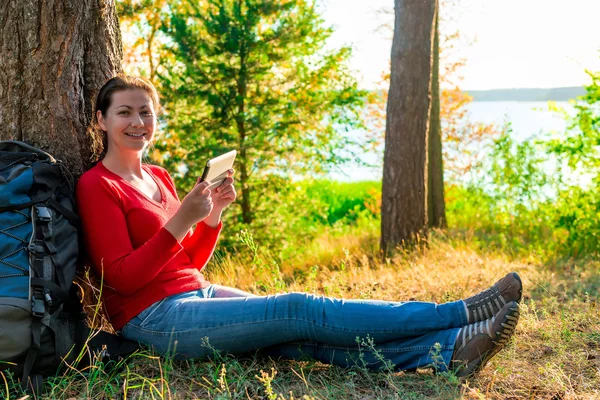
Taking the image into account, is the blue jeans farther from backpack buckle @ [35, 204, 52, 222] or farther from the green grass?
backpack buckle @ [35, 204, 52, 222]

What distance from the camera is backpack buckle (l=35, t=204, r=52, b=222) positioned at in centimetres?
278

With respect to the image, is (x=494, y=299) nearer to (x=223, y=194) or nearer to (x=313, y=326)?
(x=313, y=326)

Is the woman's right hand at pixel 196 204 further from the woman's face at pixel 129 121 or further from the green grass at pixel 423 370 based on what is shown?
the green grass at pixel 423 370

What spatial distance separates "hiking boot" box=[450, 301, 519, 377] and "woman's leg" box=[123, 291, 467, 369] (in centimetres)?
6

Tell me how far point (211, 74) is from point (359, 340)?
20.7 feet

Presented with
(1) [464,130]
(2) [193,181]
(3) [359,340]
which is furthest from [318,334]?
(1) [464,130]

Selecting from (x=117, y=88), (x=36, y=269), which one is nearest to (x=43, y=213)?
(x=36, y=269)

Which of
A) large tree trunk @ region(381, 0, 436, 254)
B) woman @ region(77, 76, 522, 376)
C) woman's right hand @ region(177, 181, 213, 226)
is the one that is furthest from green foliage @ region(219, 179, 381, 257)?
woman's right hand @ region(177, 181, 213, 226)

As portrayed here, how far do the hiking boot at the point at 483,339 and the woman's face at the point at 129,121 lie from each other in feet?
5.87

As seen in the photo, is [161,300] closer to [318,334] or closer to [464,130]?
[318,334]

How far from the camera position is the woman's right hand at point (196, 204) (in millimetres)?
2805

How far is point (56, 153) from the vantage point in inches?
131

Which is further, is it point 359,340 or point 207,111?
point 207,111

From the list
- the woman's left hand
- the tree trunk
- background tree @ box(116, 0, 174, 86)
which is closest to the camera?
the woman's left hand
